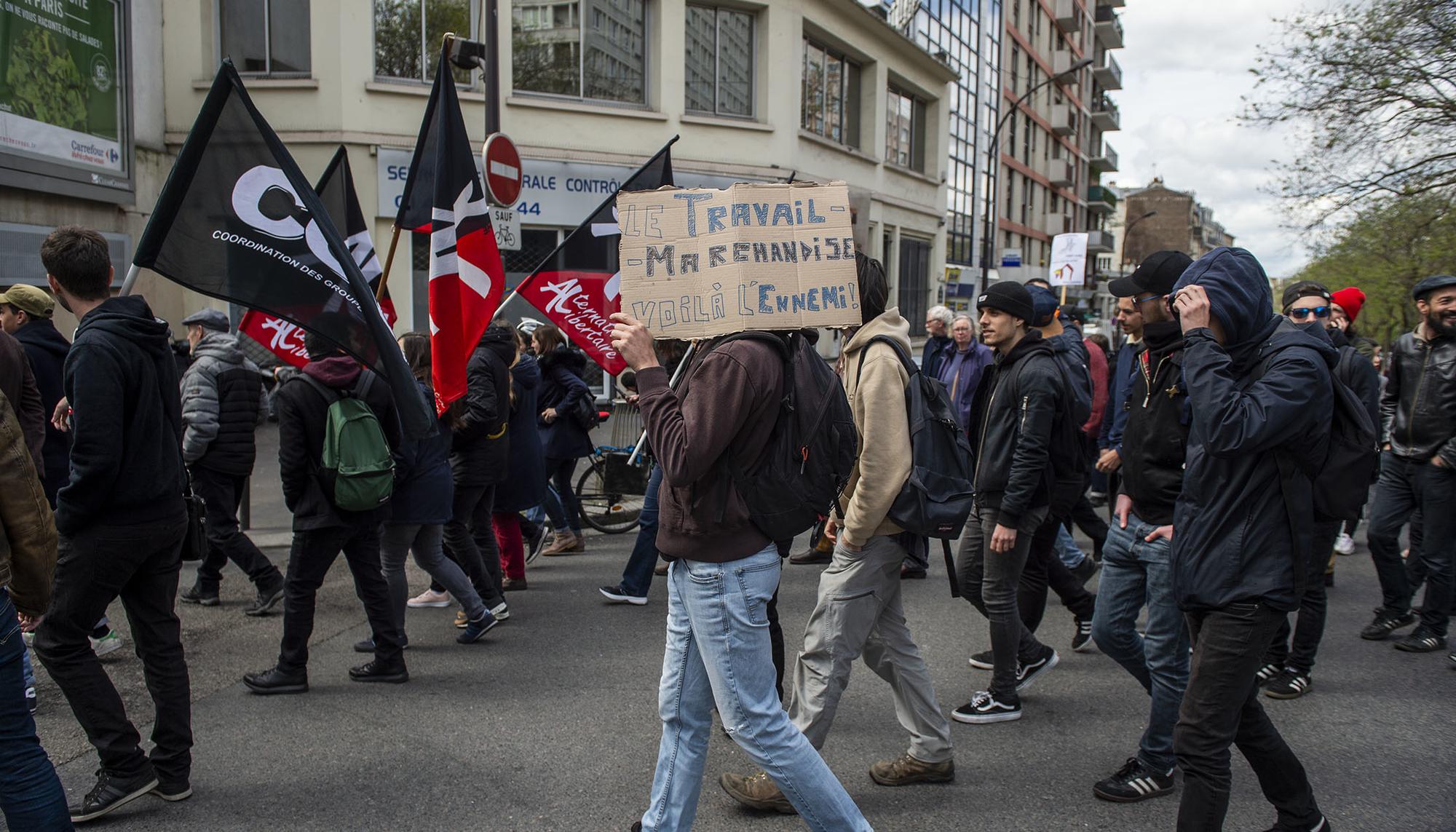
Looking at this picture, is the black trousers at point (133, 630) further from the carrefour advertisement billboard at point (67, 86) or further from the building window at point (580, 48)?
the building window at point (580, 48)

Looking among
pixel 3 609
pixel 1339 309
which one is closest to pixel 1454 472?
pixel 1339 309

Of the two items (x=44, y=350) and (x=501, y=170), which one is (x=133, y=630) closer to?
(x=44, y=350)

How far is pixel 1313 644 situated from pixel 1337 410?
2.54 m

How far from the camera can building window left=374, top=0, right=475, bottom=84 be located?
15.0m

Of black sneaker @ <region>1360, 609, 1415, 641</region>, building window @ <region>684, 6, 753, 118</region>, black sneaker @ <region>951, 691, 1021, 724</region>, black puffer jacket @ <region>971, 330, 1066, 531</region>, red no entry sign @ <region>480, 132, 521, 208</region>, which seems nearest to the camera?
black puffer jacket @ <region>971, 330, 1066, 531</region>

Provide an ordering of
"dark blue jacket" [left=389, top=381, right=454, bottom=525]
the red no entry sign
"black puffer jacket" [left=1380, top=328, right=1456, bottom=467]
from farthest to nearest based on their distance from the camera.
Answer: the red no entry sign
"black puffer jacket" [left=1380, top=328, right=1456, bottom=467]
"dark blue jacket" [left=389, top=381, right=454, bottom=525]

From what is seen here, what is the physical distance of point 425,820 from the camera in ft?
11.3

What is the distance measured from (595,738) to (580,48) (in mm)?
14560

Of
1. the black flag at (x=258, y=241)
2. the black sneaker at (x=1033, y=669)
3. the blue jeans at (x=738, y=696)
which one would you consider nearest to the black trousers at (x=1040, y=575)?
the black sneaker at (x=1033, y=669)

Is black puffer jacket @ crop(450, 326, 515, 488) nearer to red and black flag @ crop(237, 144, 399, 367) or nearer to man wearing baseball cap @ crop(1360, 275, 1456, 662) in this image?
red and black flag @ crop(237, 144, 399, 367)

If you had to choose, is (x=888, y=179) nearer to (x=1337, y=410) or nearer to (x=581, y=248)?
(x=581, y=248)

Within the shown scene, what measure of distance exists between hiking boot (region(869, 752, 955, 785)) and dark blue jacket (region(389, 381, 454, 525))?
8.89 ft

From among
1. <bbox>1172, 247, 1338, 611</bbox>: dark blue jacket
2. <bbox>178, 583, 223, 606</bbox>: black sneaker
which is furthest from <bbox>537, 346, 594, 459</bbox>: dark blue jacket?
<bbox>1172, 247, 1338, 611</bbox>: dark blue jacket

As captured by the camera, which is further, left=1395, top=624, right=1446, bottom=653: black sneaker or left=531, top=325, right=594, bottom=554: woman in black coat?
left=531, top=325, right=594, bottom=554: woman in black coat
